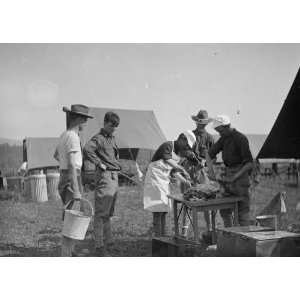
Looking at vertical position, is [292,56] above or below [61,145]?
above

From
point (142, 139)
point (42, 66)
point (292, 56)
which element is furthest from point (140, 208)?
point (292, 56)

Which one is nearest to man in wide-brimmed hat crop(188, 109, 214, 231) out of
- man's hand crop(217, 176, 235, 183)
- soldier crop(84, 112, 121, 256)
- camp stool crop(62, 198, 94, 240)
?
man's hand crop(217, 176, 235, 183)

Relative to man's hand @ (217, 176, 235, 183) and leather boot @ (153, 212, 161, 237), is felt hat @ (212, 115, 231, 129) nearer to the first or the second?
man's hand @ (217, 176, 235, 183)

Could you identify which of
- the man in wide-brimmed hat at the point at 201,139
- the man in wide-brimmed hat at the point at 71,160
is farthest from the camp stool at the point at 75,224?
the man in wide-brimmed hat at the point at 201,139

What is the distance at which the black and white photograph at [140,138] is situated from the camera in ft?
18.9

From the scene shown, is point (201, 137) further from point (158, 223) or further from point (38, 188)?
point (38, 188)

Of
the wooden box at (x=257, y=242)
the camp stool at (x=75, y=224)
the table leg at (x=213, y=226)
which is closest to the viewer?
the wooden box at (x=257, y=242)

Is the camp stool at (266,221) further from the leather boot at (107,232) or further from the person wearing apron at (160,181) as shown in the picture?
the leather boot at (107,232)

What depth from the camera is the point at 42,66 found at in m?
5.84

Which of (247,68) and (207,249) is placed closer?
(207,249)

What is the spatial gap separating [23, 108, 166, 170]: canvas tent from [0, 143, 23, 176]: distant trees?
0.25ft

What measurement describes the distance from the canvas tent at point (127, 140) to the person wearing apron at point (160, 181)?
13 cm
